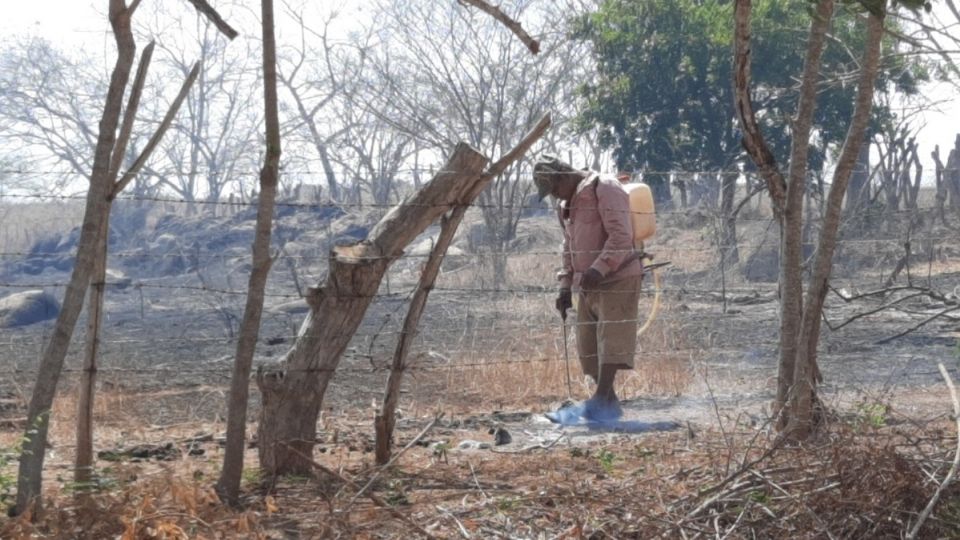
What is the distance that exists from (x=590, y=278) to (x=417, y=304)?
2.27 metres

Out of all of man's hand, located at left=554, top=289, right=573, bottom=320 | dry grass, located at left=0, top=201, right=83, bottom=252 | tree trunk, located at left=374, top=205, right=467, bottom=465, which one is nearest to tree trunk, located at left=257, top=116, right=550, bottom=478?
tree trunk, located at left=374, top=205, right=467, bottom=465

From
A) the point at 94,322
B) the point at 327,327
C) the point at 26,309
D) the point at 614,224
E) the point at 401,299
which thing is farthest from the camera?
the point at 26,309

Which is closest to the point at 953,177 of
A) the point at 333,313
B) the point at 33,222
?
the point at 333,313

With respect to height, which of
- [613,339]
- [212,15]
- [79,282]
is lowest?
[613,339]

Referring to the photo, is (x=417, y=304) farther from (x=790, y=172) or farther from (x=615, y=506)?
(x=790, y=172)

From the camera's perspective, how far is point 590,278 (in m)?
8.34

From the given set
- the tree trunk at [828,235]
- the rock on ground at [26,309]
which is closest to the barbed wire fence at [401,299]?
the rock on ground at [26,309]

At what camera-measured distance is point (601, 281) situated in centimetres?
849

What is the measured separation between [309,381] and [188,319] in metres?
15.9

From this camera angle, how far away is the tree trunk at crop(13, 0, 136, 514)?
4867 millimetres

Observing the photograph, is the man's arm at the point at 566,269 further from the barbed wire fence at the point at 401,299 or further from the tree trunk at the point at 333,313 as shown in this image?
the tree trunk at the point at 333,313

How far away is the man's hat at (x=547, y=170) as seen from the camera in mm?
8281

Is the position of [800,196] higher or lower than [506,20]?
lower

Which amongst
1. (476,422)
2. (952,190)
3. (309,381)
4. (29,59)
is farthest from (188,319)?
(29,59)
